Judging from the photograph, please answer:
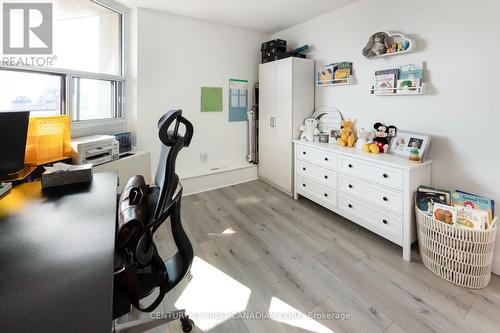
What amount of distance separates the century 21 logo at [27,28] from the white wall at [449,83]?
9.76 ft

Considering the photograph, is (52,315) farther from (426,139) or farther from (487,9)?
(487,9)

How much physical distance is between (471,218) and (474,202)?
0.18 meters

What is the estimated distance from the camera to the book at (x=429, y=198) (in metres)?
1.87

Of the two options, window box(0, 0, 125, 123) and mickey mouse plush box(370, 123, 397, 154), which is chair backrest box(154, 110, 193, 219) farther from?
mickey mouse plush box(370, 123, 397, 154)

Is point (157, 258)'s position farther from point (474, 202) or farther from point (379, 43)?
point (379, 43)

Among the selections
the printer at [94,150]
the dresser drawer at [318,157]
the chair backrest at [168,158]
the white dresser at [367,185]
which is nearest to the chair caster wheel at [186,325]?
the chair backrest at [168,158]

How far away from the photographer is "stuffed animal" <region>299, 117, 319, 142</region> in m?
3.11

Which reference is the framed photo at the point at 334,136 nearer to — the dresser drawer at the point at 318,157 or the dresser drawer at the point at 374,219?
the dresser drawer at the point at 318,157

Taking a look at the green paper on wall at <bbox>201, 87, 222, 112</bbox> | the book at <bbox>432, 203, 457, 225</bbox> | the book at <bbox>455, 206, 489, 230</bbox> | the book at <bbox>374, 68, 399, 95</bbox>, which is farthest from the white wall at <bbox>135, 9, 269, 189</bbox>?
the book at <bbox>455, 206, 489, 230</bbox>

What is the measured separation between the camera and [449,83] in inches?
78.1

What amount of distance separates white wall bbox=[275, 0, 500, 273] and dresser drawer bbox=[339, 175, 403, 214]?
454 millimetres

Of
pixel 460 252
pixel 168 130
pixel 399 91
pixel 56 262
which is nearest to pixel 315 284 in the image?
pixel 460 252

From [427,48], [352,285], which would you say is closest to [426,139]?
[427,48]

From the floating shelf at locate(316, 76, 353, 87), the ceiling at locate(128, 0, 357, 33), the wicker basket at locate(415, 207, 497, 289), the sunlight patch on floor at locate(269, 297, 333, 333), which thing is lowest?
the sunlight patch on floor at locate(269, 297, 333, 333)
